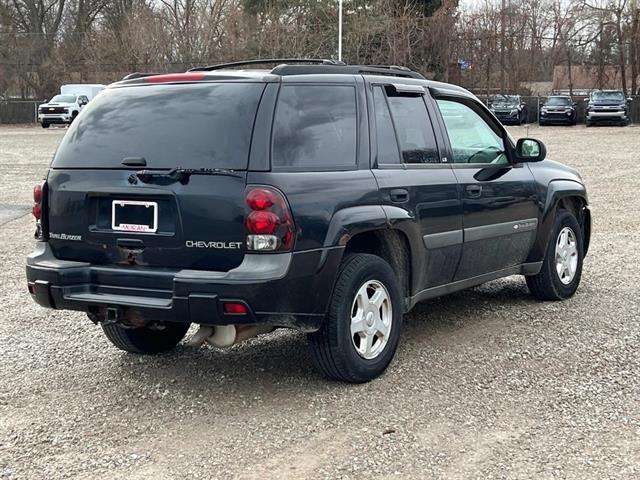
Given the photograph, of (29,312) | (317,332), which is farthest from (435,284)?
(29,312)

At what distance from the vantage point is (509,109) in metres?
42.9

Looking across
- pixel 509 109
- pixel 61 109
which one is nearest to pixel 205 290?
pixel 509 109

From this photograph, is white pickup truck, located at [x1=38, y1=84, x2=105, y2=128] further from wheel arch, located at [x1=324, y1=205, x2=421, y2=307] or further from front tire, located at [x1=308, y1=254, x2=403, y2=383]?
front tire, located at [x1=308, y1=254, x2=403, y2=383]

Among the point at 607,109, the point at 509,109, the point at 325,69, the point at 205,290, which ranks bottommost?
the point at 205,290

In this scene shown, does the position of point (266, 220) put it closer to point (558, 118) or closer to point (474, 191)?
point (474, 191)

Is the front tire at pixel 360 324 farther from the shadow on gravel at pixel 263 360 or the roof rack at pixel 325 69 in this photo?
the roof rack at pixel 325 69

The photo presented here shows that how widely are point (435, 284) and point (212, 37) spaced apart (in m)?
46.7

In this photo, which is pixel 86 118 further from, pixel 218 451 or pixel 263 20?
pixel 263 20

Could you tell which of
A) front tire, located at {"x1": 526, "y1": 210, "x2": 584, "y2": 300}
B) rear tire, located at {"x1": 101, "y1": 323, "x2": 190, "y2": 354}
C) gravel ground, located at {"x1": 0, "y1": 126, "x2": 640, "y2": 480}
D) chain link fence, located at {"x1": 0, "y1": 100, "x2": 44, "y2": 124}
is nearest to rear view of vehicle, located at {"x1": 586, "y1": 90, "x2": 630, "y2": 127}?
chain link fence, located at {"x1": 0, "y1": 100, "x2": 44, "y2": 124}

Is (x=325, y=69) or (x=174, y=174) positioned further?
(x=325, y=69)

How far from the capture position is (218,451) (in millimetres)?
4176

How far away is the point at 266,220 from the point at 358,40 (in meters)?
42.4

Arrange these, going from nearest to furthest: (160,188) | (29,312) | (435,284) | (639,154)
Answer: (160,188) → (435,284) → (29,312) → (639,154)

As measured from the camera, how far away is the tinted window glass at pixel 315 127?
474 centimetres
